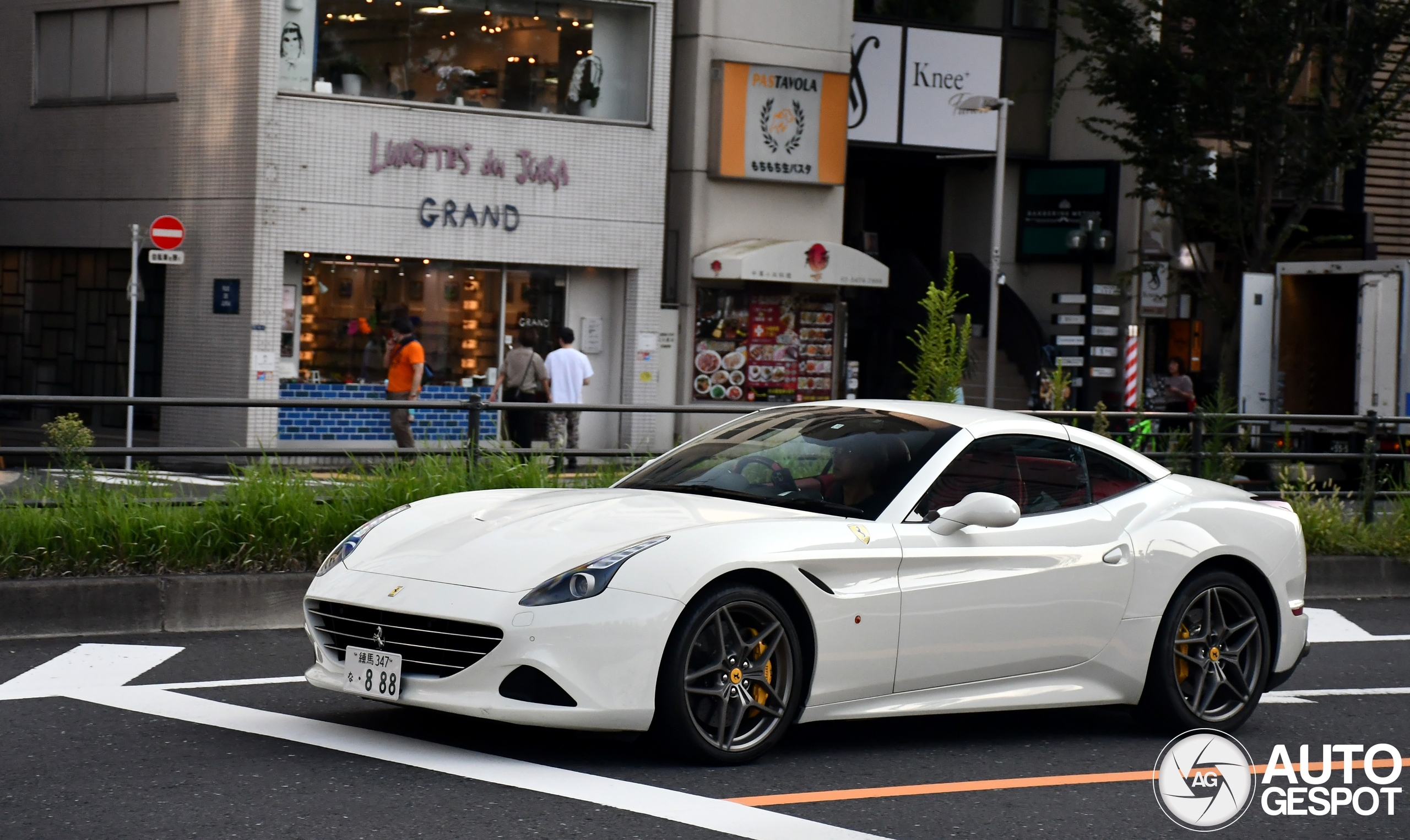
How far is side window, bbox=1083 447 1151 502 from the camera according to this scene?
735 cm

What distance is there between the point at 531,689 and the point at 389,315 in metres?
17.9

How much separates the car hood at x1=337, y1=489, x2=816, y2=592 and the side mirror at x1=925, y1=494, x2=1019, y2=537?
593 millimetres

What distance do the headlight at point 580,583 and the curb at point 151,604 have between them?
3225mm

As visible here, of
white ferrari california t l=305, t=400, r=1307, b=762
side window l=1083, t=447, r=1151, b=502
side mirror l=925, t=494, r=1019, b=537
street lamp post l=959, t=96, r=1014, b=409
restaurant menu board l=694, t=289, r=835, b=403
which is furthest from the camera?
restaurant menu board l=694, t=289, r=835, b=403

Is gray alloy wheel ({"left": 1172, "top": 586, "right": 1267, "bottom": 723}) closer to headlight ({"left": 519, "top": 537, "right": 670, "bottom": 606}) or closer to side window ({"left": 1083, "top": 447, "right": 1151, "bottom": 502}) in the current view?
side window ({"left": 1083, "top": 447, "right": 1151, "bottom": 502})

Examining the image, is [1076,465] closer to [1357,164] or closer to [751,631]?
[751,631]

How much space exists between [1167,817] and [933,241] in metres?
28.5

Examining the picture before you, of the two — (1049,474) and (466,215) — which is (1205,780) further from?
(466,215)

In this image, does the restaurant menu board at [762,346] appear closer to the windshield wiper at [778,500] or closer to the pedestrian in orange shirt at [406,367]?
the pedestrian in orange shirt at [406,367]

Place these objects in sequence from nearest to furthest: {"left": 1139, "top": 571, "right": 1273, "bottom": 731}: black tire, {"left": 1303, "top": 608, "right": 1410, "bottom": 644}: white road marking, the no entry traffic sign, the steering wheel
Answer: the steering wheel < {"left": 1139, "top": 571, "right": 1273, "bottom": 731}: black tire < {"left": 1303, "top": 608, "right": 1410, "bottom": 644}: white road marking < the no entry traffic sign

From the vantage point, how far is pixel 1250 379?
23062 mm

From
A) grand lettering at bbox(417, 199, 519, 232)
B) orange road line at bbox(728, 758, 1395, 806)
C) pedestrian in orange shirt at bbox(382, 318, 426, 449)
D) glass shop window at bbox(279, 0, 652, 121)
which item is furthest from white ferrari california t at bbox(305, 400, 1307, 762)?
glass shop window at bbox(279, 0, 652, 121)

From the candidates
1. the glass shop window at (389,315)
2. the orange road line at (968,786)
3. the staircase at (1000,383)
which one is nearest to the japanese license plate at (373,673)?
the orange road line at (968,786)

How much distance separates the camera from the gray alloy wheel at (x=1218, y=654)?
289 inches
